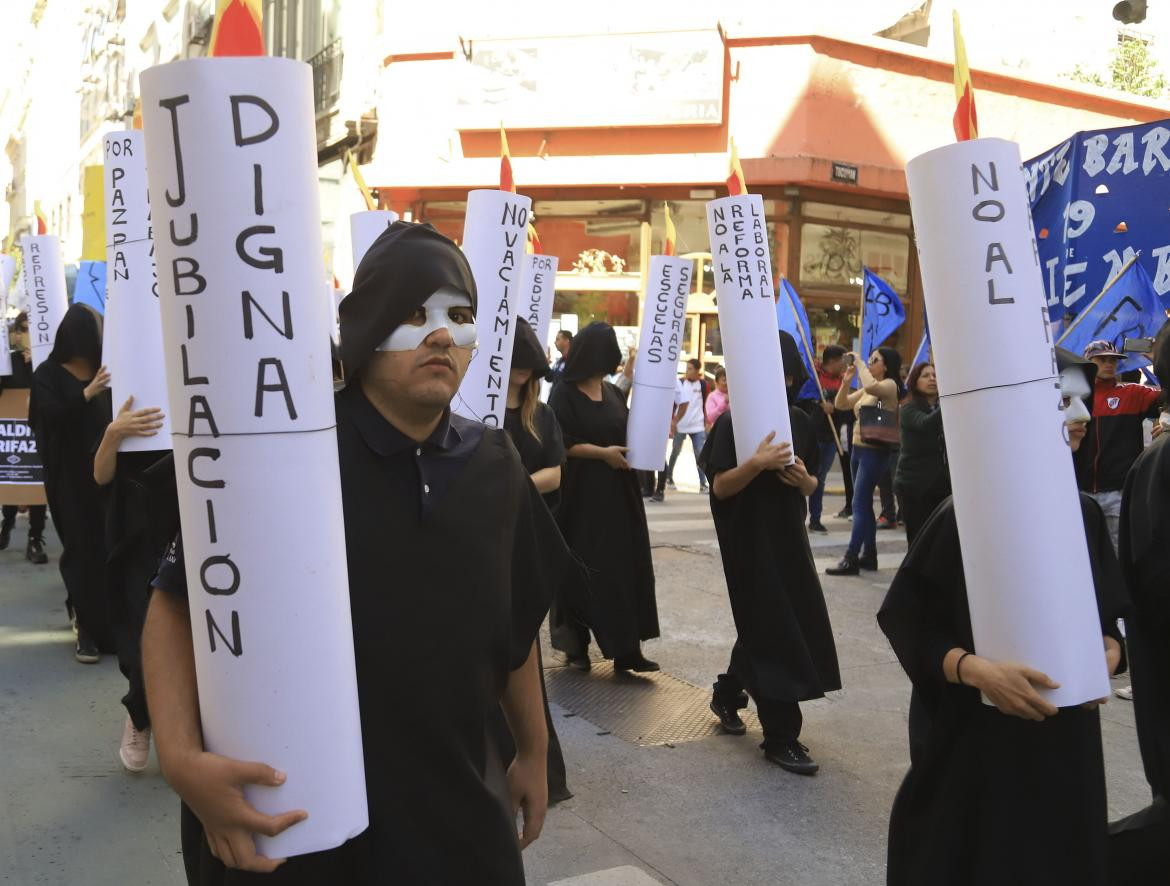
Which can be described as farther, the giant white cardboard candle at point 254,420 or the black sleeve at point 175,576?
the black sleeve at point 175,576

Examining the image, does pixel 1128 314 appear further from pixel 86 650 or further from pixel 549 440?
pixel 86 650

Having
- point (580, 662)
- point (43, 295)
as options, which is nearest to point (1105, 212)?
point (580, 662)

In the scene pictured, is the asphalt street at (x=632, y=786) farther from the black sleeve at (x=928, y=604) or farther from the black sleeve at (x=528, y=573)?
the black sleeve at (x=528, y=573)

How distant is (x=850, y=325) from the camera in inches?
758

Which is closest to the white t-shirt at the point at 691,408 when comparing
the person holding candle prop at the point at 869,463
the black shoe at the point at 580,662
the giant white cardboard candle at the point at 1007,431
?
the person holding candle prop at the point at 869,463

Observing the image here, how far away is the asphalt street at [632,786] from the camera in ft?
12.5

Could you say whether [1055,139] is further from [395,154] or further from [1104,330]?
[1104,330]

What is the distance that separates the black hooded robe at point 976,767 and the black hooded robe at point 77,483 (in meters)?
4.48

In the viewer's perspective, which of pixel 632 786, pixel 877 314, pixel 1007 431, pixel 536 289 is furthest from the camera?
pixel 877 314

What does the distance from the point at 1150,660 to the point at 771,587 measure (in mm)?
1945

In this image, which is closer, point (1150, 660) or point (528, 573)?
point (528, 573)

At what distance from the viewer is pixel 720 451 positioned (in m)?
5.05

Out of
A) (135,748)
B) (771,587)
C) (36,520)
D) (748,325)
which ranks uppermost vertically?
(748,325)

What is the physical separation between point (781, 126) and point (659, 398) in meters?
13.1
